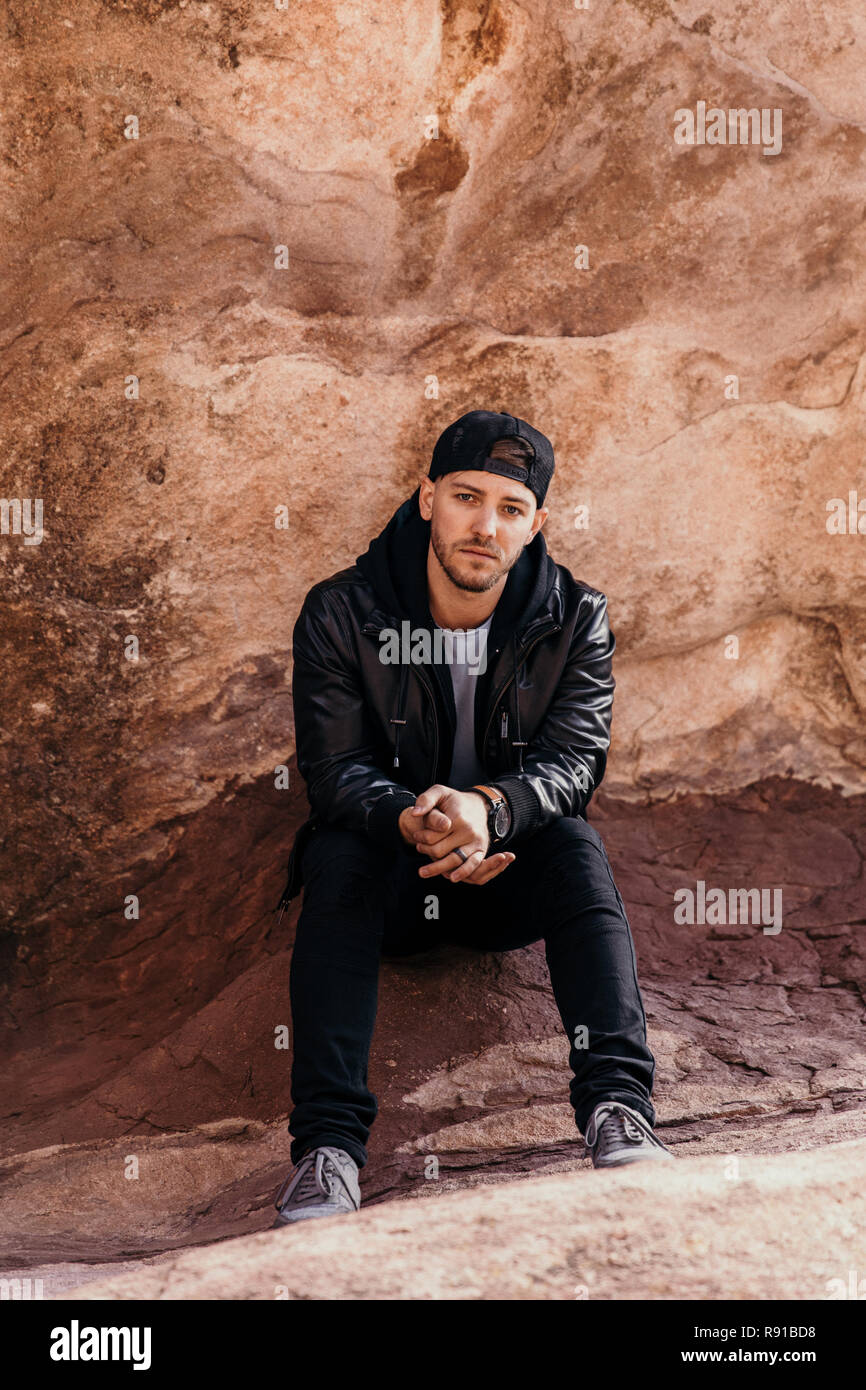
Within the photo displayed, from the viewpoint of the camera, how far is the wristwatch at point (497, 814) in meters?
2.91

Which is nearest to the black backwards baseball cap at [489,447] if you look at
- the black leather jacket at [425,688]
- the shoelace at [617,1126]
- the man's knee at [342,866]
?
the black leather jacket at [425,688]

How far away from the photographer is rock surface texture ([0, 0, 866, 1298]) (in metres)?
3.75

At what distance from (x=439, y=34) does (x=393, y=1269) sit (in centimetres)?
364

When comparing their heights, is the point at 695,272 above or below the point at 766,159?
below

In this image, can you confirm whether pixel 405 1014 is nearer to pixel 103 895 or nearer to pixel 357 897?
pixel 357 897

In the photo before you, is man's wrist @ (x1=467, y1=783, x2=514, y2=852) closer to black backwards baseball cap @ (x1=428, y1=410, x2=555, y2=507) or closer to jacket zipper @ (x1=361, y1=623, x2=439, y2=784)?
jacket zipper @ (x1=361, y1=623, x2=439, y2=784)

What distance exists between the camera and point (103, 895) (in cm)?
416

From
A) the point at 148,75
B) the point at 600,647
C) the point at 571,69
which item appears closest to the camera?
the point at 600,647

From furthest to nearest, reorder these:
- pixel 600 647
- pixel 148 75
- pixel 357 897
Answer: pixel 148 75, pixel 600 647, pixel 357 897

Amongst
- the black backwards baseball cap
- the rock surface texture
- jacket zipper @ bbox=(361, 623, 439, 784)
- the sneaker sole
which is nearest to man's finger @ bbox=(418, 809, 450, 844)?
jacket zipper @ bbox=(361, 623, 439, 784)

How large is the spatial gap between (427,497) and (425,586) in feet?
0.89

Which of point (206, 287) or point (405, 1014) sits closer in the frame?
point (405, 1014)

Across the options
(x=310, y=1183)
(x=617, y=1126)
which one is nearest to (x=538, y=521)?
(x=617, y=1126)

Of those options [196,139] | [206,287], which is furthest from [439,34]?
[206,287]
